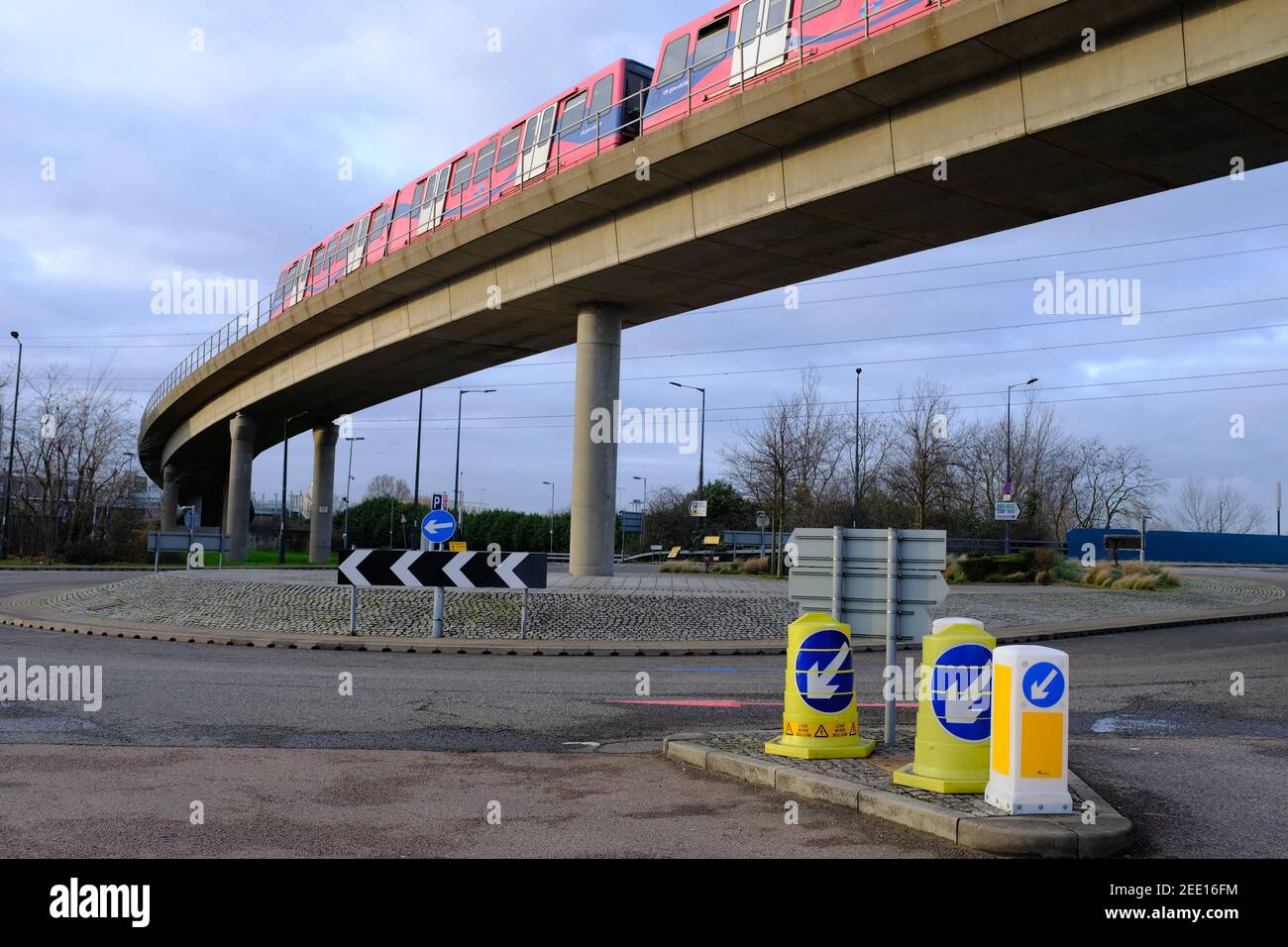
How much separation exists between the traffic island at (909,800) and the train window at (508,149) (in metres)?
22.4

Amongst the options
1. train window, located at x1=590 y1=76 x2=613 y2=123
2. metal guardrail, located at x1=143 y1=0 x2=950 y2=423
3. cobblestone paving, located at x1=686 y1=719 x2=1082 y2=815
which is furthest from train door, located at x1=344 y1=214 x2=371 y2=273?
cobblestone paving, located at x1=686 y1=719 x2=1082 y2=815

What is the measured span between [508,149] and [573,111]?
297cm

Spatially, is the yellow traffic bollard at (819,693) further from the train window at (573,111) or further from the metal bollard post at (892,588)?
the train window at (573,111)

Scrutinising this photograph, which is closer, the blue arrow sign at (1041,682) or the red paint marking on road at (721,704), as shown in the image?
the blue arrow sign at (1041,682)

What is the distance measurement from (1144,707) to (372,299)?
1058 inches

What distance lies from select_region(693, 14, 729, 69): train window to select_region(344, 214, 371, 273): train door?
16960 mm

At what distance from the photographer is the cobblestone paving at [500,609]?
67.1ft

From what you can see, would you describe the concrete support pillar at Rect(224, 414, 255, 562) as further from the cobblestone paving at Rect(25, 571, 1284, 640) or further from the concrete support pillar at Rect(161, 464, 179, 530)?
the cobblestone paving at Rect(25, 571, 1284, 640)

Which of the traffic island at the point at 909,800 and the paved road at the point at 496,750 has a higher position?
the traffic island at the point at 909,800

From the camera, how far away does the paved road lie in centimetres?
625

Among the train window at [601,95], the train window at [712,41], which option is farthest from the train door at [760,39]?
the train window at [601,95]

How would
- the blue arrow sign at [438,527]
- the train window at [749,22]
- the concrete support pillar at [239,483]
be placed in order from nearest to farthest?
the blue arrow sign at [438,527] → the train window at [749,22] → the concrete support pillar at [239,483]
